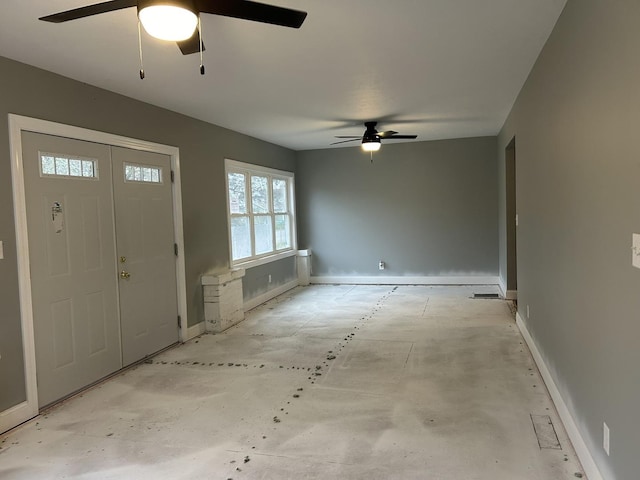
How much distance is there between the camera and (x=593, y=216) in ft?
7.04

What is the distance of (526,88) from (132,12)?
326 cm

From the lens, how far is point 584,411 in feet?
7.80

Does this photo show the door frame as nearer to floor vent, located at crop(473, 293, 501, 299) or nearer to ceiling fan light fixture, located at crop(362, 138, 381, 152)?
ceiling fan light fixture, located at crop(362, 138, 381, 152)

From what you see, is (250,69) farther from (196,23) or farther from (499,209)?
(499,209)

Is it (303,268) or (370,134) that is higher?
(370,134)

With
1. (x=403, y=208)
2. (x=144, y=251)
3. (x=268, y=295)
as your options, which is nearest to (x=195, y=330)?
(x=144, y=251)

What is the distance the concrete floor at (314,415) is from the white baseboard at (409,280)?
9.29 feet

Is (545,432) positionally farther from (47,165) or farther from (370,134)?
(370,134)

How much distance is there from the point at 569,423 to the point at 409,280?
5.48 m

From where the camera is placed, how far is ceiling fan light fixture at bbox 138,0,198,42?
1.71 metres

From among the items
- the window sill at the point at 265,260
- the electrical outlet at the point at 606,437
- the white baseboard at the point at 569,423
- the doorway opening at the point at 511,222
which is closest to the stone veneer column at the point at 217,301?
the window sill at the point at 265,260

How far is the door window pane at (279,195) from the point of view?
7785 mm

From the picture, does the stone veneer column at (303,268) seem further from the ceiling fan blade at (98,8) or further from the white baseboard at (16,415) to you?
the ceiling fan blade at (98,8)

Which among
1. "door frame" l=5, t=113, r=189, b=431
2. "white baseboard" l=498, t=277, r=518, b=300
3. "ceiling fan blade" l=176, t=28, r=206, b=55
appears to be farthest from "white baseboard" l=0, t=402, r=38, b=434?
"white baseboard" l=498, t=277, r=518, b=300
